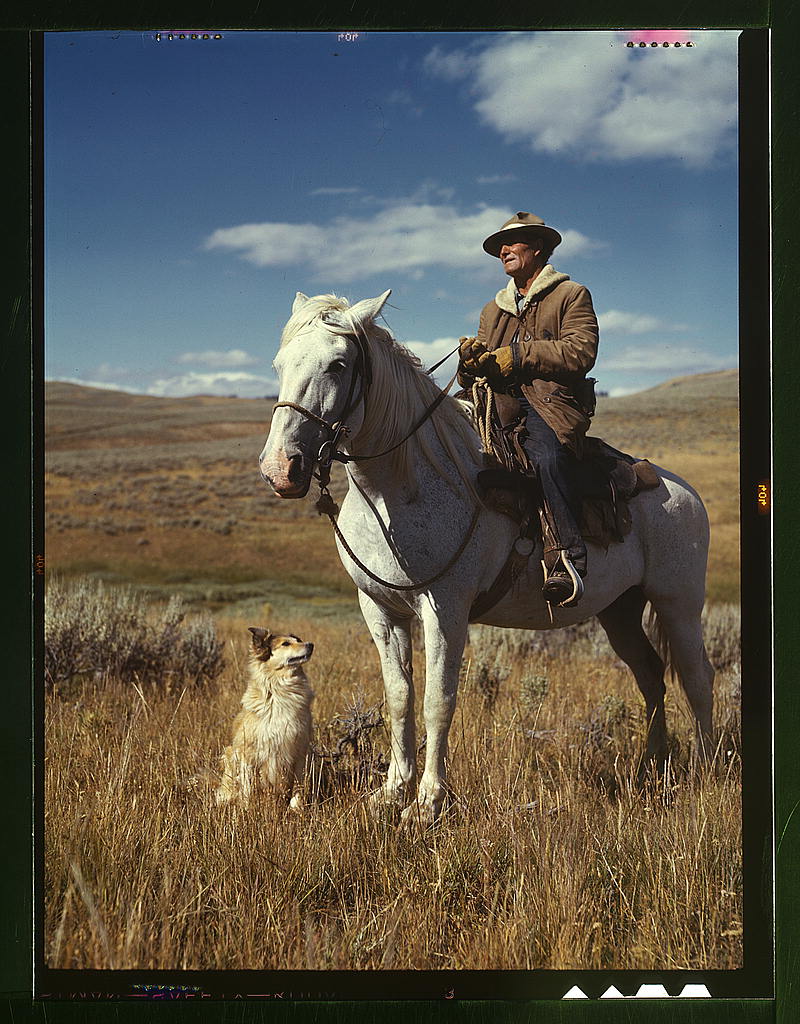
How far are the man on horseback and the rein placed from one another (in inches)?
10.2

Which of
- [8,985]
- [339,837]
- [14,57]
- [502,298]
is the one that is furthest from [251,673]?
[14,57]

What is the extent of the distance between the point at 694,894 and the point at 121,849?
2258mm

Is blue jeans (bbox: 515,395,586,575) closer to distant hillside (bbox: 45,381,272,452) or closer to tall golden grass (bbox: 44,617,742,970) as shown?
tall golden grass (bbox: 44,617,742,970)

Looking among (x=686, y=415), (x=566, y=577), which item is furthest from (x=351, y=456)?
(x=686, y=415)

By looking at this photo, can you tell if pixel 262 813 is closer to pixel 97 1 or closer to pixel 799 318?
pixel 799 318

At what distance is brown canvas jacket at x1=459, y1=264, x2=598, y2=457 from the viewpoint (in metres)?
3.20

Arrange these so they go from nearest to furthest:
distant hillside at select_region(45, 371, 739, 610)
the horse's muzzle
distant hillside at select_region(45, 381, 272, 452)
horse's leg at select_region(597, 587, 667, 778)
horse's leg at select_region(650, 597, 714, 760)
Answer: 1. the horse's muzzle
2. distant hillside at select_region(45, 381, 272, 452)
3. horse's leg at select_region(650, 597, 714, 760)
4. horse's leg at select_region(597, 587, 667, 778)
5. distant hillside at select_region(45, 371, 739, 610)

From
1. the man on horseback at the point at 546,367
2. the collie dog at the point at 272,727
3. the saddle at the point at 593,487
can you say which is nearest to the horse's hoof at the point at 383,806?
the collie dog at the point at 272,727

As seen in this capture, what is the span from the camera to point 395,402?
3.11 metres

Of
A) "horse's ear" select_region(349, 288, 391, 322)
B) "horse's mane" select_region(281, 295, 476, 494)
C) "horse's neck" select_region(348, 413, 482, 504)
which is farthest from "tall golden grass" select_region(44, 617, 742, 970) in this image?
"horse's ear" select_region(349, 288, 391, 322)

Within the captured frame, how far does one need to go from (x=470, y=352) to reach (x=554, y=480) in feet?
2.11

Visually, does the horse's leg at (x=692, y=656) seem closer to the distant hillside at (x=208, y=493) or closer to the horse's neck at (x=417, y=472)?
the distant hillside at (x=208, y=493)

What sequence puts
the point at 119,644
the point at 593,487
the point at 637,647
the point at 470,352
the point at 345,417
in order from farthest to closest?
1. the point at 119,644
2. the point at 637,647
3. the point at 593,487
4. the point at 470,352
5. the point at 345,417

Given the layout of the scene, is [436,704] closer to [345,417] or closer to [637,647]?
[345,417]
